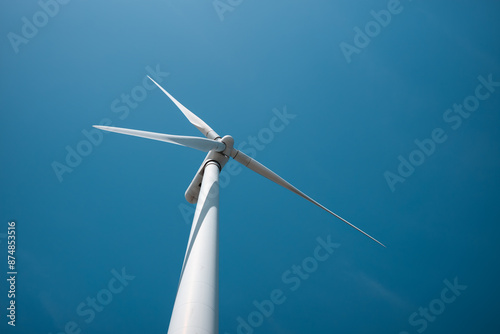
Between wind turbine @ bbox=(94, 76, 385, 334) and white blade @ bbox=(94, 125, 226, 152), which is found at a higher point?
white blade @ bbox=(94, 125, 226, 152)

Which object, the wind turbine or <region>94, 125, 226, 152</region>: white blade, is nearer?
the wind turbine

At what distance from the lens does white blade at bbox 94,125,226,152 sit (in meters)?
13.9

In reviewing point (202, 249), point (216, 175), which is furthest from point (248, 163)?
point (202, 249)

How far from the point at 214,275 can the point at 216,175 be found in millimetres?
7362

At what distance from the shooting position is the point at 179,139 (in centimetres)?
1491

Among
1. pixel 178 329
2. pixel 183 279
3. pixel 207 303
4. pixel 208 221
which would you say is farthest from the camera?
pixel 208 221

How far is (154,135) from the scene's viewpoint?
46.3ft

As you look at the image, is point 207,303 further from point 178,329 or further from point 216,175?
point 216,175

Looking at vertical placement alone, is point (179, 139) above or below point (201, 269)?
above

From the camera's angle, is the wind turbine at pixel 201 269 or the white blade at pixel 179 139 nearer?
the wind turbine at pixel 201 269

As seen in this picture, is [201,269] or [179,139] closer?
[201,269]

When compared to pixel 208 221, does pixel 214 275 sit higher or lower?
lower

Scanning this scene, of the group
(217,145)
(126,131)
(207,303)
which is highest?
(217,145)

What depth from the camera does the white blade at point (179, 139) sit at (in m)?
13.9
